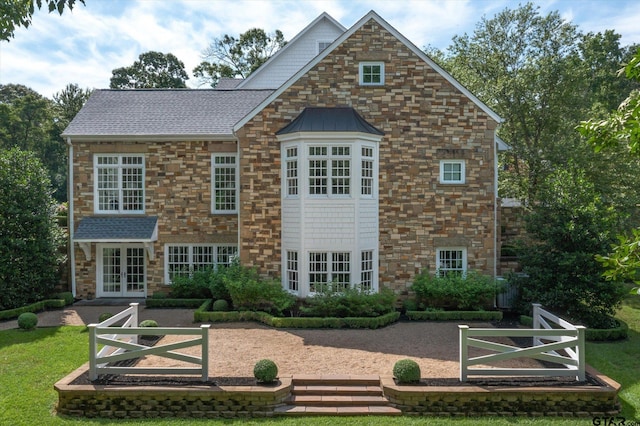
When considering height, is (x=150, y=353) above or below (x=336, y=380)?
above

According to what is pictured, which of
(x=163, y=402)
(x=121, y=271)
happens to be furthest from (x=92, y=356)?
(x=121, y=271)

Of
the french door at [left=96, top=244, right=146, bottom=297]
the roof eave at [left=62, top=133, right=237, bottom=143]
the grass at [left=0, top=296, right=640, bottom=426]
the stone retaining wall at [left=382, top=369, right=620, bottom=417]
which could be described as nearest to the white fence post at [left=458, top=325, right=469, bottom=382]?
the stone retaining wall at [left=382, top=369, right=620, bottom=417]

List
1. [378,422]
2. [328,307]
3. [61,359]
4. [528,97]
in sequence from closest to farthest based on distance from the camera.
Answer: [378,422] → [61,359] → [328,307] → [528,97]

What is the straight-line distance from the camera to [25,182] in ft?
57.2

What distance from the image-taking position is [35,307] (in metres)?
16.8

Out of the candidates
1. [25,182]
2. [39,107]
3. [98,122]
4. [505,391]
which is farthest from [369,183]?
[39,107]

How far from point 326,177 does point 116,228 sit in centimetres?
957

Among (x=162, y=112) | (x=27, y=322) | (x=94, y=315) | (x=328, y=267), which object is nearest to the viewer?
(x=27, y=322)

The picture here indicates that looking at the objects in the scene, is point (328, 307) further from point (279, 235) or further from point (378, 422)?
point (378, 422)

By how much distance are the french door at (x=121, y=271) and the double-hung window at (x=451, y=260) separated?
42.0ft

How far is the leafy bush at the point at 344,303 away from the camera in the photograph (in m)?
14.9

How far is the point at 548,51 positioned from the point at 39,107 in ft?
174

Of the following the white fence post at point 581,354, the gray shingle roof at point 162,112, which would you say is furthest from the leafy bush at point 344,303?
the gray shingle roof at point 162,112

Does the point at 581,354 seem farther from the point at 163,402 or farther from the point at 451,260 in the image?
the point at 163,402
